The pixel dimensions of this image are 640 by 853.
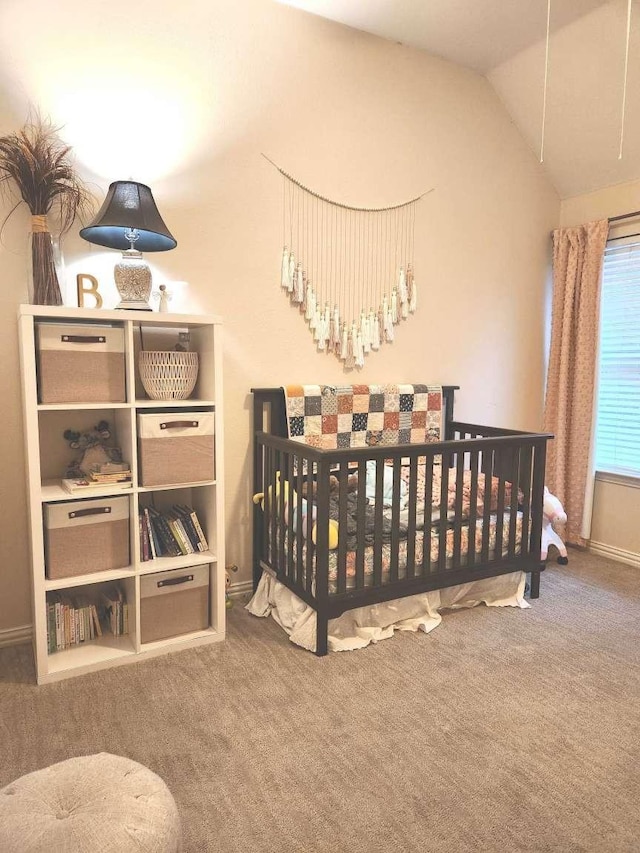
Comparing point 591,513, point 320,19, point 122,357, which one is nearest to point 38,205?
point 122,357

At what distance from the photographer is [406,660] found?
7.15 ft

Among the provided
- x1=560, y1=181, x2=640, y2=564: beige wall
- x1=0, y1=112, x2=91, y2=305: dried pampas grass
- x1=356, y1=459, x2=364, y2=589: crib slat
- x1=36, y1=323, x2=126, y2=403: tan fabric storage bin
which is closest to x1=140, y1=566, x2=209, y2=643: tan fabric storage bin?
x1=356, y1=459, x2=364, y2=589: crib slat

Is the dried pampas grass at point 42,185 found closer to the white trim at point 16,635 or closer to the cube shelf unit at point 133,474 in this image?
the cube shelf unit at point 133,474

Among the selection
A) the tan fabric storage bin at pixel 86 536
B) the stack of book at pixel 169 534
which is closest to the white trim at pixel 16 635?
the tan fabric storage bin at pixel 86 536

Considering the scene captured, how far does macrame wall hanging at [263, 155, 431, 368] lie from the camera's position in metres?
2.79

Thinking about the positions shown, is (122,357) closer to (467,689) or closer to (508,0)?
(467,689)

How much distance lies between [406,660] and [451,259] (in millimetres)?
2193

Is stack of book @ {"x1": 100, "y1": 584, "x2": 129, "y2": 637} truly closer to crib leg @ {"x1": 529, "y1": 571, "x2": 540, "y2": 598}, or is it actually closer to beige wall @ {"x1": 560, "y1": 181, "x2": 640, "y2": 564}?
crib leg @ {"x1": 529, "y1": 571, "x2": 540, "y2": 598}

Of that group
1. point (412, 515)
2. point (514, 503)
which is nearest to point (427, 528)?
point (412, 515)

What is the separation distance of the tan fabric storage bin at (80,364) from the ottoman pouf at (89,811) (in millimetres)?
1201

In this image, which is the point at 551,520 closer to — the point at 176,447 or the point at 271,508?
the point at 271,508

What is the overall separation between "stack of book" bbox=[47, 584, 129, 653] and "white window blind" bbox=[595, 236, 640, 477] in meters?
2.80

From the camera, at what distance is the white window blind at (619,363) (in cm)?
329

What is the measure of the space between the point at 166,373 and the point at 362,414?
111 cm
